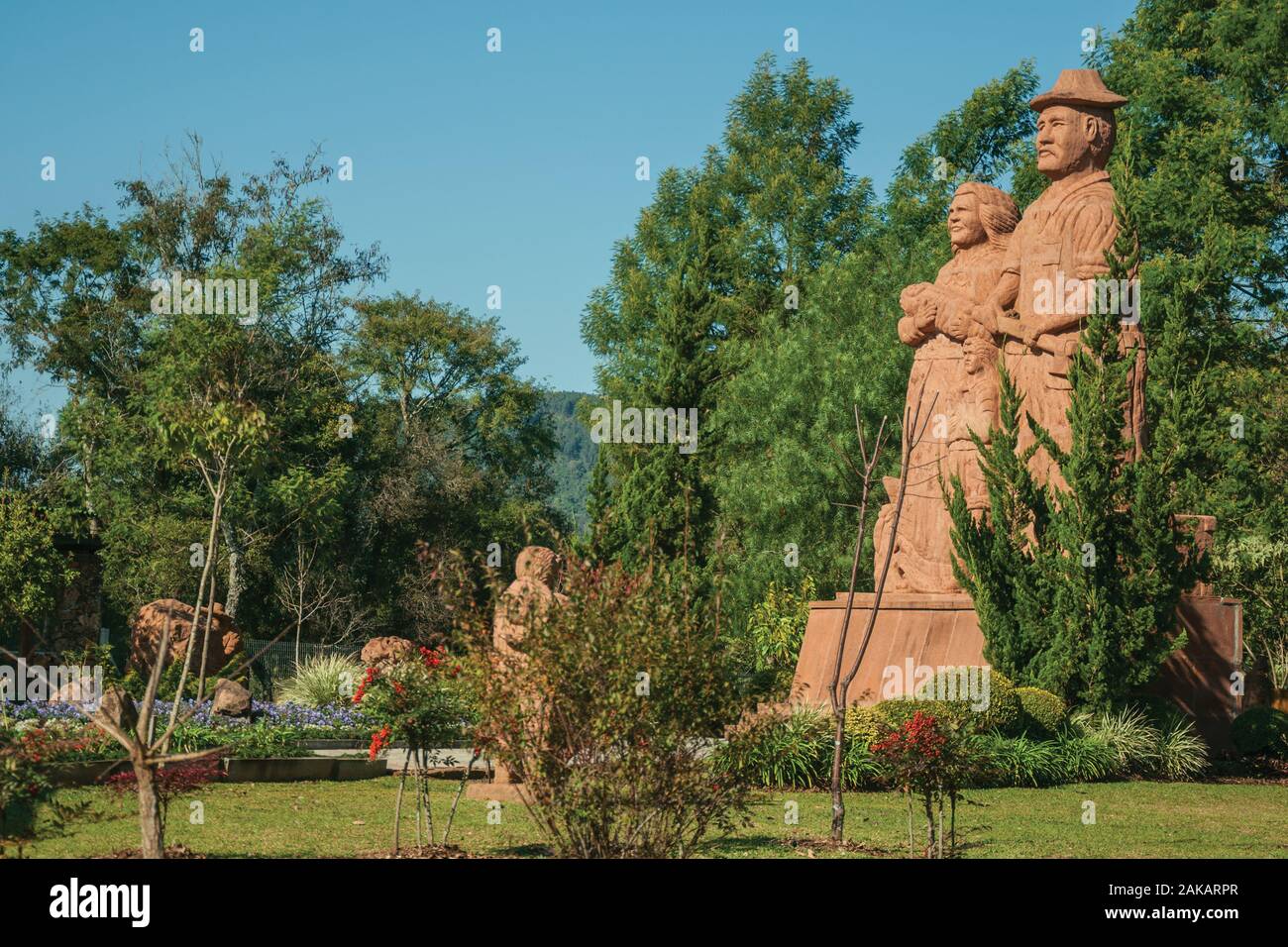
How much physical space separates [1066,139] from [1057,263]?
71.2 inches

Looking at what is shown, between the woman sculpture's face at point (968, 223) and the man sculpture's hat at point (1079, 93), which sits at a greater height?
the man sculpture's hat at point (1079, 93)

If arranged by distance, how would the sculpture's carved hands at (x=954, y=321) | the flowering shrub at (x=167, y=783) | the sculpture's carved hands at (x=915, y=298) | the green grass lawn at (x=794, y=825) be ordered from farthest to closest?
the sculpture's carved hands at (x=915, y=298), the sculpture's carved hands at (x=954, y=321), the green grass lawn at (x=794, y=825), the flowering shrub at (x=167, y=783)

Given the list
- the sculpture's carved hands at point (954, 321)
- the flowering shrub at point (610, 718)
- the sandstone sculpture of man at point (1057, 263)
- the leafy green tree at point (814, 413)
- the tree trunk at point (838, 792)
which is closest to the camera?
the flowering shrub at point (610, 718)

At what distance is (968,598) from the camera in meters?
19.1

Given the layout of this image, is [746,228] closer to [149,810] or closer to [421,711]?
[421,711]

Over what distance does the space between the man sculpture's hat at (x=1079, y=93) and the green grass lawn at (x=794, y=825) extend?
929 cm

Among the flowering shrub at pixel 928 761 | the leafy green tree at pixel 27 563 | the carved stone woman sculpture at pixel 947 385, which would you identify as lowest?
the flowering shrub at pixel 928 761

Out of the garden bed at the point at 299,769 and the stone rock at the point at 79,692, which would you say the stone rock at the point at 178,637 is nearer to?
the stone rock at the point at 79,692

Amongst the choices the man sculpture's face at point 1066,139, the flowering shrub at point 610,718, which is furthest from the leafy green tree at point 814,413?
the flowering shrub at point 610,718

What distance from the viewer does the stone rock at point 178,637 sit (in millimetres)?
24078

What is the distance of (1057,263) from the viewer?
19469 mm

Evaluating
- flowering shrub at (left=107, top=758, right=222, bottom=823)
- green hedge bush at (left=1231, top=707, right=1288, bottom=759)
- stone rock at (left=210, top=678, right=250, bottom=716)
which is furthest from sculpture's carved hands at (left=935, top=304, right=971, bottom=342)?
flowering shrub at (left=107, top=758, right=222, bottom=823)

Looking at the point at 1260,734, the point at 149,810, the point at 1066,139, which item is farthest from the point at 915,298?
the point at 149,810
